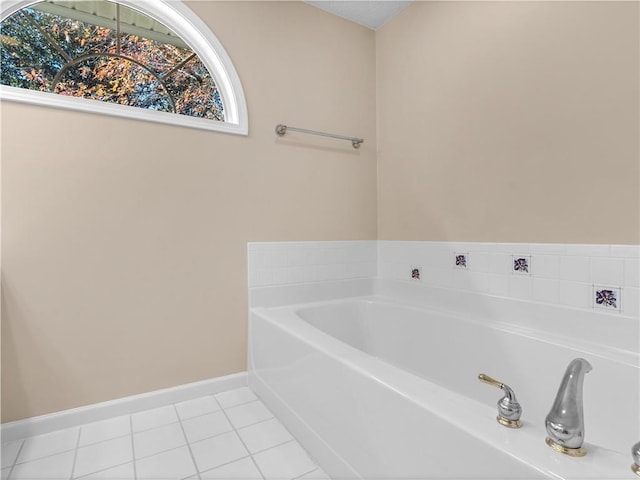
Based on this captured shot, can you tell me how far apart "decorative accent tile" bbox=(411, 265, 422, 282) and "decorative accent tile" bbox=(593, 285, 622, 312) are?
0.90 metres

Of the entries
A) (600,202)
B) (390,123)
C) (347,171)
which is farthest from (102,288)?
(600,202)

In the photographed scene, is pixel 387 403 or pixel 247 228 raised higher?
pixel 247 228

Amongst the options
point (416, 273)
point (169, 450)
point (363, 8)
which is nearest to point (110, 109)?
point (169, 450)

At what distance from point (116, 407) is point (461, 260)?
193 cm

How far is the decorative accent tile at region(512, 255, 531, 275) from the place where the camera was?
155cm

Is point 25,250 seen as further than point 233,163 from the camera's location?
No

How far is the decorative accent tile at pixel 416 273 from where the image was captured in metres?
2.10

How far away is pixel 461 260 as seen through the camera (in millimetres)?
1854

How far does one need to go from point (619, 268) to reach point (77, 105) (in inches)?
93.6

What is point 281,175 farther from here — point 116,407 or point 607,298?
point 607,298

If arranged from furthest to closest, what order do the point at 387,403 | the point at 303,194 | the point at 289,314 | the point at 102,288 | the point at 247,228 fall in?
the point at 303,194, the point at 247,228, the point at 289,314, the point at 102,288, the point at 387,403

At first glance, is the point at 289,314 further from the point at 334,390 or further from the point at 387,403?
the point at 387,403

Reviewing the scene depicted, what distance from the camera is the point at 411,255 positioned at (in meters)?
2.17

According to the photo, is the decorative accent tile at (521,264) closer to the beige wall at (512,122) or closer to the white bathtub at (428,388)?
the beige wall at (512,122)
